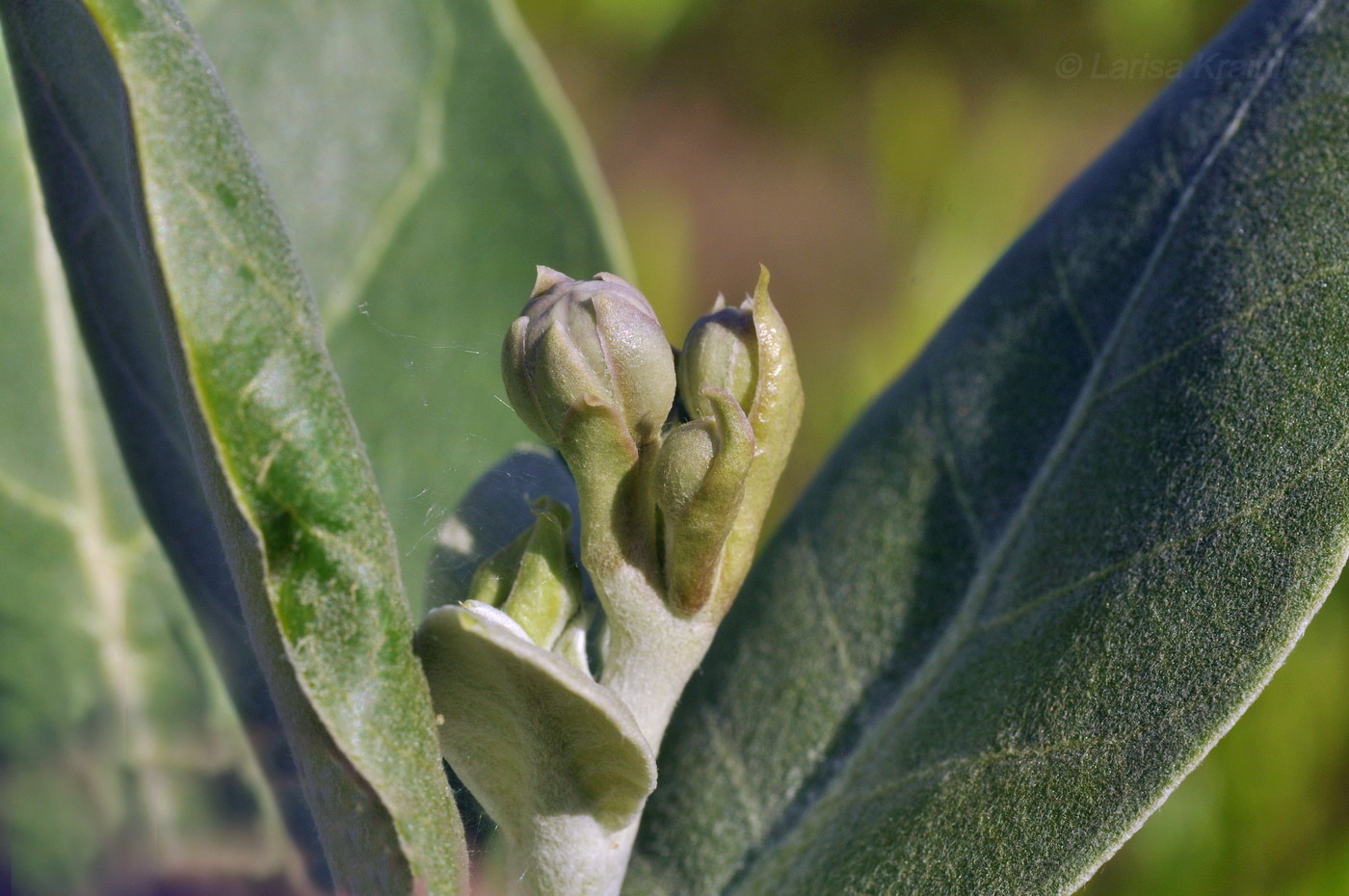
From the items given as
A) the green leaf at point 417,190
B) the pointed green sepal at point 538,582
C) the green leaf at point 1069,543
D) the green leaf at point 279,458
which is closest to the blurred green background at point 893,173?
the green leaf at point 1069,543

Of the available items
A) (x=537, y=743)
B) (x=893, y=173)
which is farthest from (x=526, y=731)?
(x=893, y=173)

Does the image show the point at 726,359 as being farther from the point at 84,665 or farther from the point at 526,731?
the point at 84,665

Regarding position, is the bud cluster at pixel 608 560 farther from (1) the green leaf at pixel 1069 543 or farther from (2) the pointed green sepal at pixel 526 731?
(1) the green leaf at pixel 1069 543

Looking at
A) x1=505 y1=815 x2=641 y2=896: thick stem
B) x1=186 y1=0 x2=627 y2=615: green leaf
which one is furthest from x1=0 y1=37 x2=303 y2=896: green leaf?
x1=505 y1=815 x2=641 y2=896: thick stem

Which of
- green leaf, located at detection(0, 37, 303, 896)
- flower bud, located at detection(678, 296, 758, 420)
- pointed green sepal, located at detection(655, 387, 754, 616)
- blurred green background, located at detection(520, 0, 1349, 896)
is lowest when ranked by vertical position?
green leaf, located at detection(0, 37, 303, 896)

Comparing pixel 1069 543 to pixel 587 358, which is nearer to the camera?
pixel 587 358

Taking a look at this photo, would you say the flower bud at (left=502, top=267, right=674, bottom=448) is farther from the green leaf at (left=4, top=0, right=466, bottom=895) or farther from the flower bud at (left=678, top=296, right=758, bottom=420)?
the green leaf at (left=4, top=0, right=466, bottom=895)

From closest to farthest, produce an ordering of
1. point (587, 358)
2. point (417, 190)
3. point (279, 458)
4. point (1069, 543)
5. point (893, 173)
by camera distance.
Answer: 1. point (279, 458)
2. point (587, 358)
3. point (1069, 543)
4. point (417, 190)
5. point (893, 173)

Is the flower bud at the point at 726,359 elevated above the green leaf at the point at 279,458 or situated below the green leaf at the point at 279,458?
A: above
